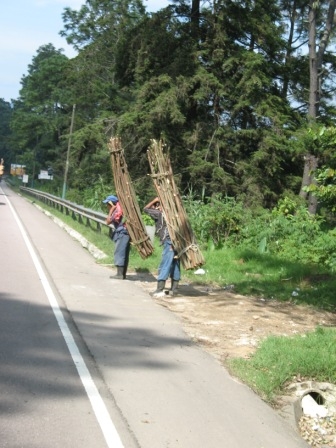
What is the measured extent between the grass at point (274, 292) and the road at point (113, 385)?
0.40 meters

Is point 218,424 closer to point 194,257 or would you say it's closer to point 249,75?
point 194,257

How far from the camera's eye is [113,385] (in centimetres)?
541

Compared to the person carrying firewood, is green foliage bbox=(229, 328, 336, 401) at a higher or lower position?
lower

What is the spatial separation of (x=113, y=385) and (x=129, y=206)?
685 cm

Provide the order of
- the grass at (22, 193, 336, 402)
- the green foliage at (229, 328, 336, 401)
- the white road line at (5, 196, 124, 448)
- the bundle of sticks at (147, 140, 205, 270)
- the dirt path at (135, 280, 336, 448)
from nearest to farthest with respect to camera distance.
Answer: the white road line at (5, 196, 124, 448), the green foliage at (229, 328, 336, 401), the grass at (22, 193, 336, 402), the dirt path at (135, 280, 336, 448), the bundle of sticks at (147, 140, 205, 270)

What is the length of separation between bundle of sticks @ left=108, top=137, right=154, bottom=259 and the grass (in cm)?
131

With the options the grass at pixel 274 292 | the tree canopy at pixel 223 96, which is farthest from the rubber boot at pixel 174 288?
the tree canopy at pixel 223 96

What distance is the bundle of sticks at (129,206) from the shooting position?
39.2 feet

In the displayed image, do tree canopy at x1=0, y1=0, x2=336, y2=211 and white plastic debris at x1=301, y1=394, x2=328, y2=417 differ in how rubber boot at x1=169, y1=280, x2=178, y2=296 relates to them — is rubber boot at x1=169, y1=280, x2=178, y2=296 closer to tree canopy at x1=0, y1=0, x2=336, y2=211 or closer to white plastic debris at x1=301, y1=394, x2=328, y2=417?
white plastic debris at x1=301, y1=394, x2=328, y2=417

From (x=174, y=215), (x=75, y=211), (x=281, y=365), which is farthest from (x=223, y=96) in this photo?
(x=281, y=365)

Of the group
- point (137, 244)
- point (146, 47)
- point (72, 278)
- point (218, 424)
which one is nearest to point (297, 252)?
point (137, 244)

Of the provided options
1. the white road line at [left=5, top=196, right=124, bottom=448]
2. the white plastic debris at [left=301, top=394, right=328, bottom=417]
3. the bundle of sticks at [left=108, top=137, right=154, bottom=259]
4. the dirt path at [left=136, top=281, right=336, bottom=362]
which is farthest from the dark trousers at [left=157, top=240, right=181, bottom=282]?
the white plastic debris at [left=301, top=394, right=328, bottom=417]

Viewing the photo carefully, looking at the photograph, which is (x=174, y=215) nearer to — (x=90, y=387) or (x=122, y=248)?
(x=122, y=248)

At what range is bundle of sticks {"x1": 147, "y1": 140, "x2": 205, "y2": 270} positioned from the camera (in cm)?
1021
